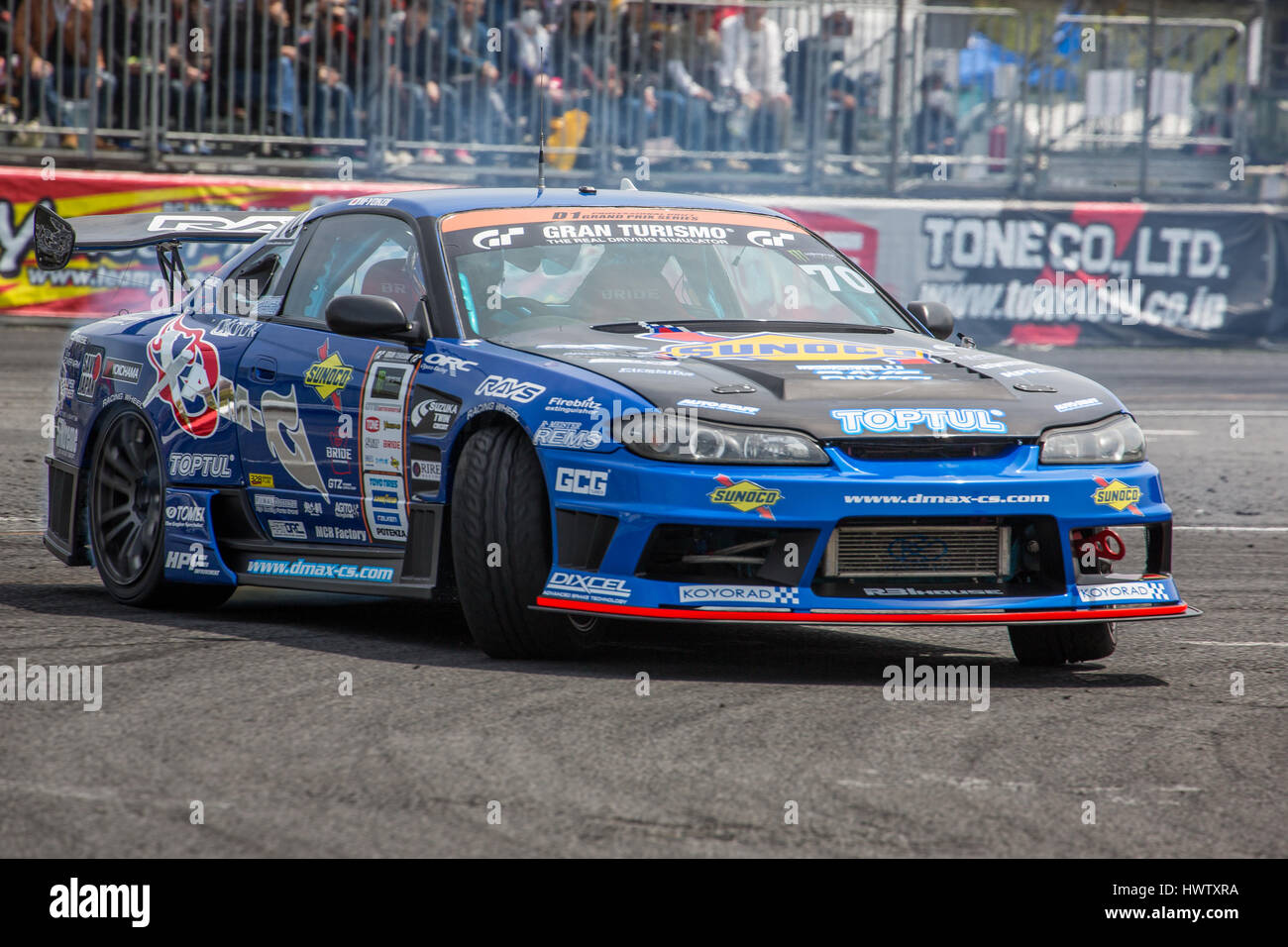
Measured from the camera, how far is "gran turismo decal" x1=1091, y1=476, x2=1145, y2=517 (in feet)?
17.9

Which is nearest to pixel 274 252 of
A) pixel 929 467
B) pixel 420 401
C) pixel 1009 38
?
pixel 420 401

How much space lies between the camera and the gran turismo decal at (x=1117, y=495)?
17.9 feet

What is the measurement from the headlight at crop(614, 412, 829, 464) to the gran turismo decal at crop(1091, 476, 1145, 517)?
0.84 metres

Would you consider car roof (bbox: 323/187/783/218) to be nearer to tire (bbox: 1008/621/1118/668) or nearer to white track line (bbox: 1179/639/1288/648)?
tire (bbox: 1008/621/1118/668)

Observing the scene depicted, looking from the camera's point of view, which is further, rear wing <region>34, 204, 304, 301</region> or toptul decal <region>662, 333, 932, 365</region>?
rear wing <region>34, 204, 304, 301</region>

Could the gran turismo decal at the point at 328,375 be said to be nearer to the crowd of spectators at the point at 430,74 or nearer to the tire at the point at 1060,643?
the tire at the point at 1060,643

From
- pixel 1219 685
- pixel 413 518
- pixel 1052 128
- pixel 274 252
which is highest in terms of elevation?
pixel 1052 128

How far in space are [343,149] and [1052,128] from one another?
22.8ft

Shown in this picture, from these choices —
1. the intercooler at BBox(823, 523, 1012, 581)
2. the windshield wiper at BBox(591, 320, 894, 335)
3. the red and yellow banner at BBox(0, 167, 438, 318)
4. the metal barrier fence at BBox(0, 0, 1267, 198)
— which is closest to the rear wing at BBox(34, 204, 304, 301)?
the windshield wiper at BBox(591, 320, 894, 335)

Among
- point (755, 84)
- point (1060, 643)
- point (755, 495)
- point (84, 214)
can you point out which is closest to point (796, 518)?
point (755, 495)

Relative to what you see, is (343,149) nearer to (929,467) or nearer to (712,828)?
(929,467)

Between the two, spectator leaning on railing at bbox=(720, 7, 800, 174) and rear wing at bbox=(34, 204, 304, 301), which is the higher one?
spectator leaning on railing at bbox=(720, 7, 800, 174)
